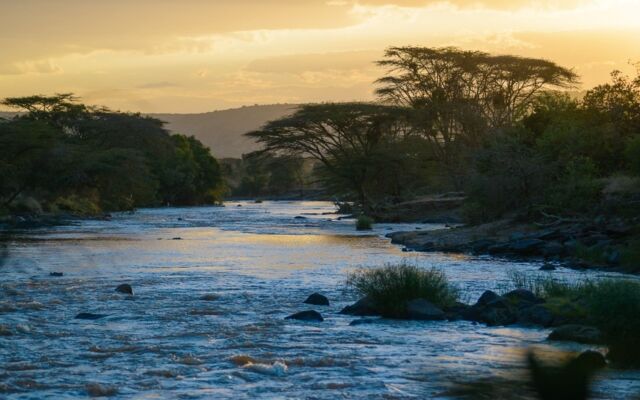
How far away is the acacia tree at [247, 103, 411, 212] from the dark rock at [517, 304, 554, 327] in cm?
4569

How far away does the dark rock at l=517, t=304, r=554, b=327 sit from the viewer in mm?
13500

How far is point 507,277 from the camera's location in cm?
2003

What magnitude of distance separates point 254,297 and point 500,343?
6192 mm

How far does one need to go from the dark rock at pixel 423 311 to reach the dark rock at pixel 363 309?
0.62 metres

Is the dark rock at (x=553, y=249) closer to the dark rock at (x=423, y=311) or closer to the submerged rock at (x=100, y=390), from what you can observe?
the dark rock at (x=423, y=311)

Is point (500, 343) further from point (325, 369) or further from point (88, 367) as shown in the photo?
point (88, 367)

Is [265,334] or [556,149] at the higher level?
[556,149]

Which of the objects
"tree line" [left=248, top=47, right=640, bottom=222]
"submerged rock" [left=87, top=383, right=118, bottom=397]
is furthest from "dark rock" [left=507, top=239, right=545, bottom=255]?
"tree line" [left=248, top=47, right=640, bottom=222]

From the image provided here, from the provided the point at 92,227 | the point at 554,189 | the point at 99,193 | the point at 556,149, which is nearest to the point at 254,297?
the point at 554,189

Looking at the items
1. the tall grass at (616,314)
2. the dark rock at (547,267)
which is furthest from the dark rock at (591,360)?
the dark rock at (547,267)

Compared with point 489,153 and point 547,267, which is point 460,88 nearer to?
point 489,153

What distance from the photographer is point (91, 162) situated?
59.7 meters

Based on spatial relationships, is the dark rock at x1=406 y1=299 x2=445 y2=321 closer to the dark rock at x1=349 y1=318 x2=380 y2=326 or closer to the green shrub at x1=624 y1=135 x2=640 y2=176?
the dark rock at x1=349 y1=318 x2=380 y2=326

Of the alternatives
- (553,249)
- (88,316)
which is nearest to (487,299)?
(88,316)
